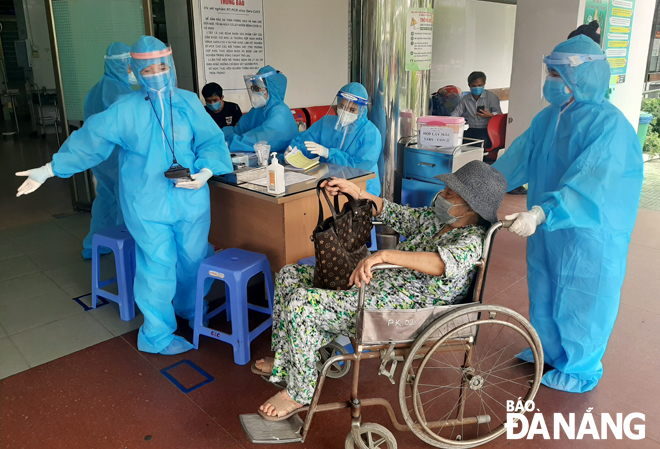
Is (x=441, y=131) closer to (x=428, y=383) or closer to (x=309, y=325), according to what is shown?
(x=428, y=383)

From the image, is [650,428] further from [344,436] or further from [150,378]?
[150,378]

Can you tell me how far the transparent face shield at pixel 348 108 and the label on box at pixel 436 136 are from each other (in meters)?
0.62

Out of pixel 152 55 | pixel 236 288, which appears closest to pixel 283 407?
pixel 236 288

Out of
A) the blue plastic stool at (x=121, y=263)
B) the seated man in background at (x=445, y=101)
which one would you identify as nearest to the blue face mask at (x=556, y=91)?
the blue plastic stool at (x=121, y=263)

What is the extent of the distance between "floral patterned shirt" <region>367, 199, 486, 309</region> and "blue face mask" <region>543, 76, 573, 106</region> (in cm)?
73

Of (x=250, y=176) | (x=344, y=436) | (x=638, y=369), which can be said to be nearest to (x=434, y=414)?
(x=344, y=436)

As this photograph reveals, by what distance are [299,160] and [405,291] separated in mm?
1359

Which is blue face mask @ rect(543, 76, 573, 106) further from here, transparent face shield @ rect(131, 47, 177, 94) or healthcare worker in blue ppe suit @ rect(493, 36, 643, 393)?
transparent face shield @ rect(131, 47, 177, 94)

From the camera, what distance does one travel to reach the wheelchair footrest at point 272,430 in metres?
1.80

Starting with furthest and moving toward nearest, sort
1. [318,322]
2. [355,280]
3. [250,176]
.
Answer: [250,176] < [318,322] < [355,280]

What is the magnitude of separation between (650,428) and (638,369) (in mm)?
425

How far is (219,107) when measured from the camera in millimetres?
3982

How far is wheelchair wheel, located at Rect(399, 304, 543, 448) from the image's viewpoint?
1.61 metres

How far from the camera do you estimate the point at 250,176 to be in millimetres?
2648
